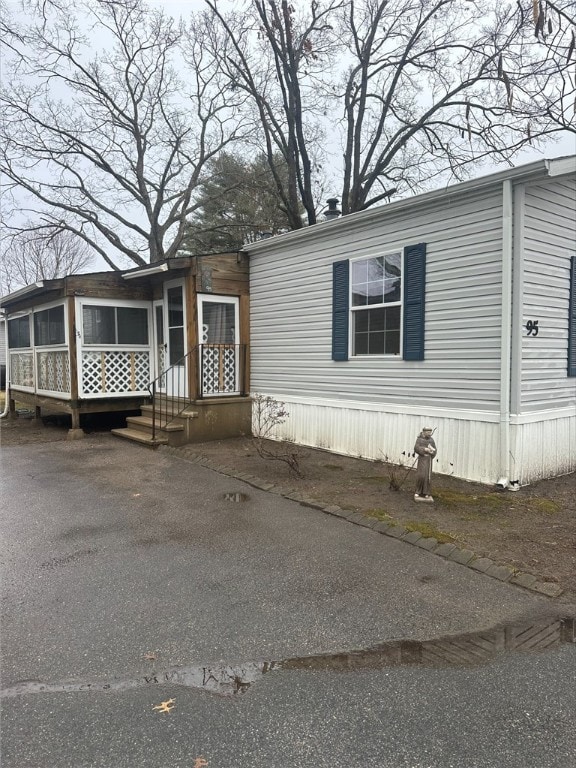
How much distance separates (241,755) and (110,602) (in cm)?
154

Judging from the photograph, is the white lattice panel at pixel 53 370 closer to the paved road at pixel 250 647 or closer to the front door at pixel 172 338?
the front door at pixel 172 338

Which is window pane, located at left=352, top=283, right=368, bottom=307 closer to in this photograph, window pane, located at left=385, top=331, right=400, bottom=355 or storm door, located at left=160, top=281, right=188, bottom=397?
window pane, located at left=385, top=331, right=400, bottom=355

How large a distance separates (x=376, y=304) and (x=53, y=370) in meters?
7.14

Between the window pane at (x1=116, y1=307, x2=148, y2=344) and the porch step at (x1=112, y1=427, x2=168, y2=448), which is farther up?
the window pane at (x1=116, y1=307, x2=148, y2=344)

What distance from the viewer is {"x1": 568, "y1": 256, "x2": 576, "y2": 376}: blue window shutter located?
6.07 meters

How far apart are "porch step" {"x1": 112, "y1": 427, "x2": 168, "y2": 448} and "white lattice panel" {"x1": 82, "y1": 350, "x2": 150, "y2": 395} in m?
0.91

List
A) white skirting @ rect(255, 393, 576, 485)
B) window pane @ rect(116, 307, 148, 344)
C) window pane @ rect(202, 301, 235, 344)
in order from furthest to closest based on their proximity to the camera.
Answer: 1. window pane @ rect(116, 307, 148, 344)
2. window pane @ rect(202, 301, 235, 344)
3. white skirting @ rect(255, 393, 576, 485)

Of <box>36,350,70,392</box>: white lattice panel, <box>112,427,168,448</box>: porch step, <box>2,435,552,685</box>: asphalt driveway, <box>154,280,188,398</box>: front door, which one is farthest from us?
<box>36,350,70,392</box>: white lattice panel

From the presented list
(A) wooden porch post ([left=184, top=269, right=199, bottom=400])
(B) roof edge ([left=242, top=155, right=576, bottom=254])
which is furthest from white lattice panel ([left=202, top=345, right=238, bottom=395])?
(B) roof edge ([left=242, top=155, right=576, bottom=254])

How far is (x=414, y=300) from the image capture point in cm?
630

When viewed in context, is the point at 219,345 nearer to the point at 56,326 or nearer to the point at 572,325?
the point at 56,326

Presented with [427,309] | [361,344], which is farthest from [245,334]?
[427,309]

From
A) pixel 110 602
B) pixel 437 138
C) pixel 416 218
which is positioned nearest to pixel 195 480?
pixel 110 602

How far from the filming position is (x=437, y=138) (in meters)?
15.5
